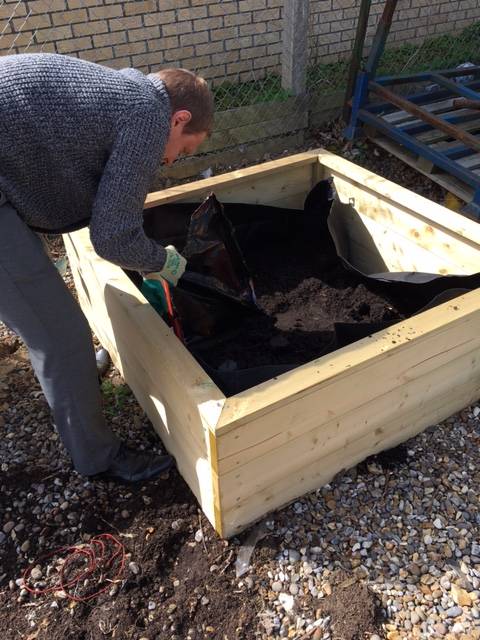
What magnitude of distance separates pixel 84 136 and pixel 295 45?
11.2 ft

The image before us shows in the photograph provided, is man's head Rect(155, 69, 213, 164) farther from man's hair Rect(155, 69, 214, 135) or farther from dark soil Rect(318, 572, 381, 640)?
dark soil Rect(318, 572, 381, 640)

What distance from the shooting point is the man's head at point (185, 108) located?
1.59 meters

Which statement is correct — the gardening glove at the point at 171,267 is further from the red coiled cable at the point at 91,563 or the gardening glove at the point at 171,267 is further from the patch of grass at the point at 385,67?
the patch of grass at the point at 385,67

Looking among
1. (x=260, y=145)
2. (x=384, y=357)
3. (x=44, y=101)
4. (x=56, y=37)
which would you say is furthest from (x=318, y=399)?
(x=56, y=37)

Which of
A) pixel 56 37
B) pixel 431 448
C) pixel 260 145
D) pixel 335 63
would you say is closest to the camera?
pixel 431 448

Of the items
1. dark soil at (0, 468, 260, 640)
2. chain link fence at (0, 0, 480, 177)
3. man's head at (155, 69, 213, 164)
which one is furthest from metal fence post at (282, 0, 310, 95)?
dark soil at (0, 468, 260, 640)

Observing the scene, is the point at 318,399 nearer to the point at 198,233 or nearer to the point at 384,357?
the point at 384,357

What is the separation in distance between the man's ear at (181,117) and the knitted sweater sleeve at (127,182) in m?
0.08

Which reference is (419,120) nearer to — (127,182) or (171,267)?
(171,267)

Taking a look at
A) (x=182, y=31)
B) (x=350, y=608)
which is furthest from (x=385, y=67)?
(x=350, y=608)

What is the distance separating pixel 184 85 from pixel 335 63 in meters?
4.13

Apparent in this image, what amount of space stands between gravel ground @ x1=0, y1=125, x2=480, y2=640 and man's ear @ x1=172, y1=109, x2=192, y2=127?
1262 mm

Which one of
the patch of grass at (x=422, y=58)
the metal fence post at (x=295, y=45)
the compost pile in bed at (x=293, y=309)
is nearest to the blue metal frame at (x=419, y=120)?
the metal fence post at (x=295, y=45)

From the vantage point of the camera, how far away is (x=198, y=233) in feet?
7.64
